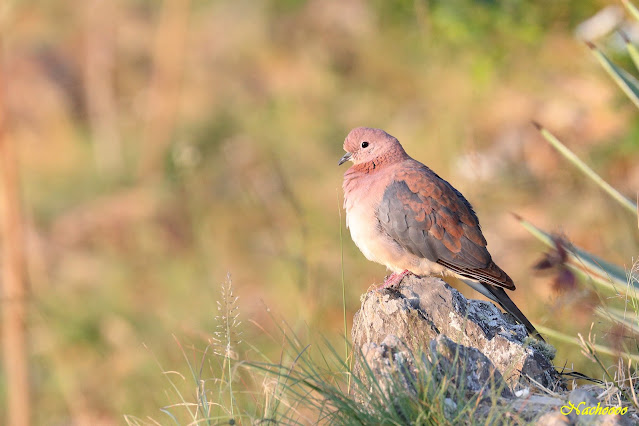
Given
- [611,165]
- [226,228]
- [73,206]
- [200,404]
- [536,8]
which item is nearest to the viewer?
[200,404]

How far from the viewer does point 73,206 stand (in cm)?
1170

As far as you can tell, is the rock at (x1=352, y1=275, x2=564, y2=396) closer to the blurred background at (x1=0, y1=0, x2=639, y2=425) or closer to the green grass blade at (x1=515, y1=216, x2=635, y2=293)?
the green grass blade at (x1=515, y1=216, x2=635, y2=293)

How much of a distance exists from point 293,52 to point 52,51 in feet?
16.7

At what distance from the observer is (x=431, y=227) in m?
3.49

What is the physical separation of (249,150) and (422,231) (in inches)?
310

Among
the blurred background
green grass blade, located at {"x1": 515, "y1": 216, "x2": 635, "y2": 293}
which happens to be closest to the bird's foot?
green grass blade, located at {"x1": 515, "y1": 216, "x2": 635, "y2": 293}

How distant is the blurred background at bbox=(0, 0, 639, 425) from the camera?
682cm

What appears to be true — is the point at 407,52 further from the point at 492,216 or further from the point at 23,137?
the point at 23,137

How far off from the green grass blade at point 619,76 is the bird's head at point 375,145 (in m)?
1.04

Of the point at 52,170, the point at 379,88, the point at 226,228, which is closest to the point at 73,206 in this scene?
the point at 52,170

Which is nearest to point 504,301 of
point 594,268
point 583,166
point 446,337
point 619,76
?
point 594,268

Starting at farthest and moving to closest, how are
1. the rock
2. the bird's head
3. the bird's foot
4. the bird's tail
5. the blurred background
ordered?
the blurred background < the bird's head < the bird's foot < the bird's tail < the rock

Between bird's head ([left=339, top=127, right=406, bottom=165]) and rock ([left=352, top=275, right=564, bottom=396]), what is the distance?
786 millimetres

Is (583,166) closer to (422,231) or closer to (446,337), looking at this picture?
(422,231)
